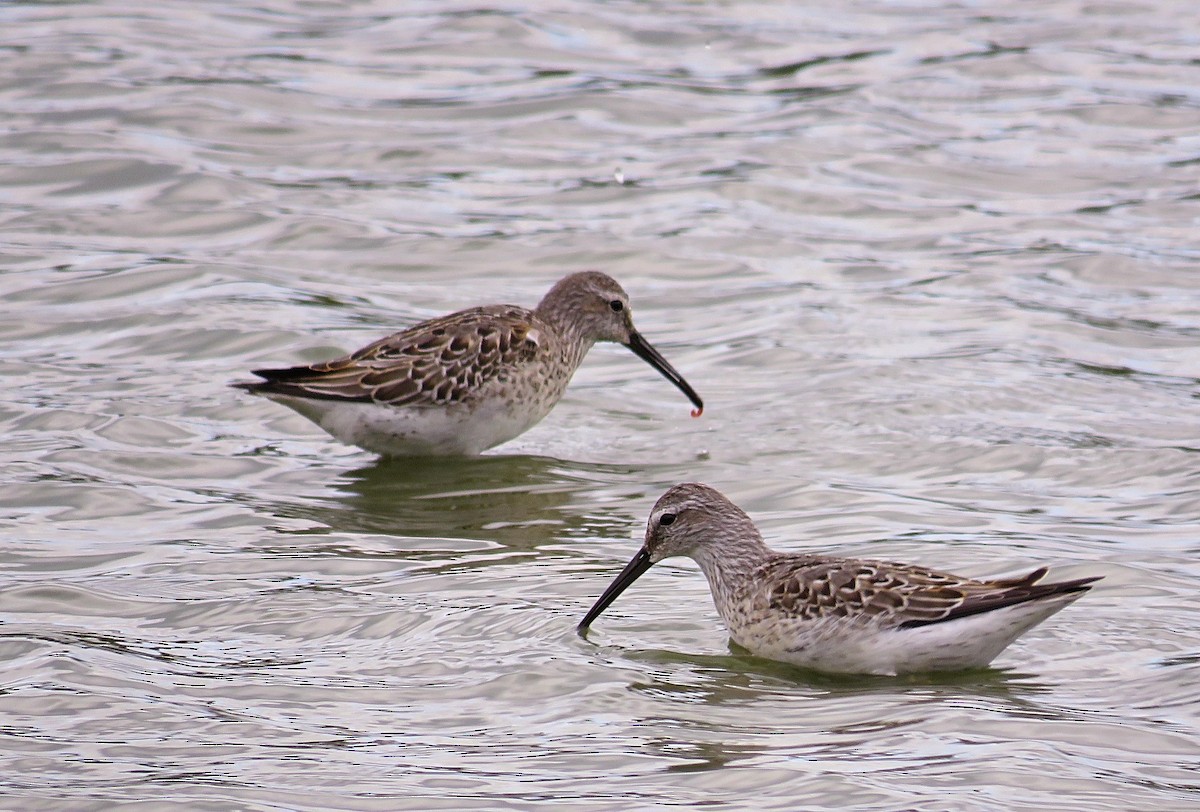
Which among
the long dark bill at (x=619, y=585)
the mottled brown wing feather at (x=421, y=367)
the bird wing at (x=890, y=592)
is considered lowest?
the long dark bill at (x=619, y=585)

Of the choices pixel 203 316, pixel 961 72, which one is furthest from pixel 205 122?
pixel 961 72

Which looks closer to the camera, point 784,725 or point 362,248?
point 784,725

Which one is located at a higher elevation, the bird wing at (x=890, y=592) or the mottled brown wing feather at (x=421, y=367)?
the mottled brown wing feather at (x=421, y=367)

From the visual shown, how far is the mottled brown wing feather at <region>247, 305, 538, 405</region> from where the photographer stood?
1061cm

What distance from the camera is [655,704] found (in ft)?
23.9

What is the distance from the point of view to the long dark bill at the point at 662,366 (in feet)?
38.0

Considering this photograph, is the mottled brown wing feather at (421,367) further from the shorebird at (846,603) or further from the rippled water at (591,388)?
the shorebird at (846,603)

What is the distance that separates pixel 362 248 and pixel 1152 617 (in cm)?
832

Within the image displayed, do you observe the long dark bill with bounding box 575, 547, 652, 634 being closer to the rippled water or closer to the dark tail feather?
the rippled water

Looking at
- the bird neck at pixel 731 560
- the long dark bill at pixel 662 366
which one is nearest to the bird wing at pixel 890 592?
the bird neck at pixel 731 560

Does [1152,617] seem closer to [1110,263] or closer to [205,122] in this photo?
[1110,263]

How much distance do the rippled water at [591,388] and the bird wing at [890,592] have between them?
313mm

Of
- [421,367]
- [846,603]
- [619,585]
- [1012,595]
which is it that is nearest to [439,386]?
[421,367]

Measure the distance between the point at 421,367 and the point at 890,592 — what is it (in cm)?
389
